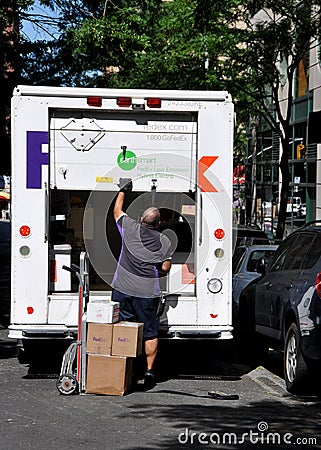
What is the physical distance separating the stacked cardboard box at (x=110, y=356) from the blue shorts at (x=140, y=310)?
1.24 ft

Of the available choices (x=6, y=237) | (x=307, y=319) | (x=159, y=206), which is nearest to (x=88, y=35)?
(x=159, y=206)

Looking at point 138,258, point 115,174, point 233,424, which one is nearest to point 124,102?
point 115,174

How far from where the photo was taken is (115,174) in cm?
1026

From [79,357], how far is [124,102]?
113 inches

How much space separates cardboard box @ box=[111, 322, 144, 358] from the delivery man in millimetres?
462

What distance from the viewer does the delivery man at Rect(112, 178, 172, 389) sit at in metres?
9.97

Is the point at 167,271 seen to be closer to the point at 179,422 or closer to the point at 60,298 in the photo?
the point at 60,298

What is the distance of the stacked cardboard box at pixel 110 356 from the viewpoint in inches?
368

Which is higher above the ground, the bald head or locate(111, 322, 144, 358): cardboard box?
the bald head

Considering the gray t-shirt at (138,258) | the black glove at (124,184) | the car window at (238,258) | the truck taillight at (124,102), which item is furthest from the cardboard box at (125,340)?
the car window at (238,258)

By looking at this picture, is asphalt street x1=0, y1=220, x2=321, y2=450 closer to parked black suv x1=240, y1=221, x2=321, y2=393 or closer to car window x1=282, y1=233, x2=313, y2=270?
parked black suv x1=240, y1=221, x2=321, y2=393

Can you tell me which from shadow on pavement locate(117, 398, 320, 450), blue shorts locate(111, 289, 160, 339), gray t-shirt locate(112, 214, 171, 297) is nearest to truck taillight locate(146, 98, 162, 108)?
gray t-shirt locate(112, 214, 171, 297)

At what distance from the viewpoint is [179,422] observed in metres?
8.17

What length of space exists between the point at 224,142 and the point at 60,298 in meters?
2.54
